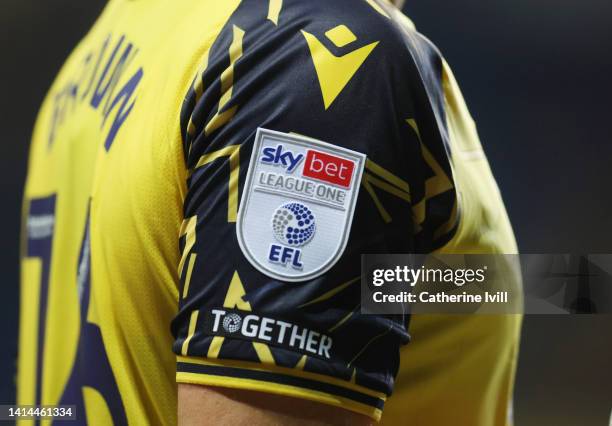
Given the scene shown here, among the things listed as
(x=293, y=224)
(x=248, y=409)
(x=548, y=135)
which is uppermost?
(x=548, y=135)

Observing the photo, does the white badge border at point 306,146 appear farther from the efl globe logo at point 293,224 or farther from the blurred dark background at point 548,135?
the blurred dark background at point 548,135

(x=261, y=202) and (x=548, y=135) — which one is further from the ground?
(x=548, y=135)

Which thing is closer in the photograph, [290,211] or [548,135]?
[290,211]

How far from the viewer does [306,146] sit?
2.09ft

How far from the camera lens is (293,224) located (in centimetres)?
63

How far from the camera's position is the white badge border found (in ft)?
2.05

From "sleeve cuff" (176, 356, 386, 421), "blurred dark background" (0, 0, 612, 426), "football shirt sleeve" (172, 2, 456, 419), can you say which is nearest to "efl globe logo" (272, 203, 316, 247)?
"football shirt sleeve" (172, 2, 456, 419)

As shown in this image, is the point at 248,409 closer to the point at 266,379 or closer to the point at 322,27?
the point at 266,379

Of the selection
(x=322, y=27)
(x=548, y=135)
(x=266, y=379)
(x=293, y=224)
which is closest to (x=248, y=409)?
(x=266, y=379)

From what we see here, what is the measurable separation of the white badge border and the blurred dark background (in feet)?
1.67

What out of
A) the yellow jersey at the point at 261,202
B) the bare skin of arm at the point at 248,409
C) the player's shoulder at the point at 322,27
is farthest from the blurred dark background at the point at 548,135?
the bare skin of arm at the point at 248,409

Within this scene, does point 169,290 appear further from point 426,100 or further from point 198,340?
point 426,100

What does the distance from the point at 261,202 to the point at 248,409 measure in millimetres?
162

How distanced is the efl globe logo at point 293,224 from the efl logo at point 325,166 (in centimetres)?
3
